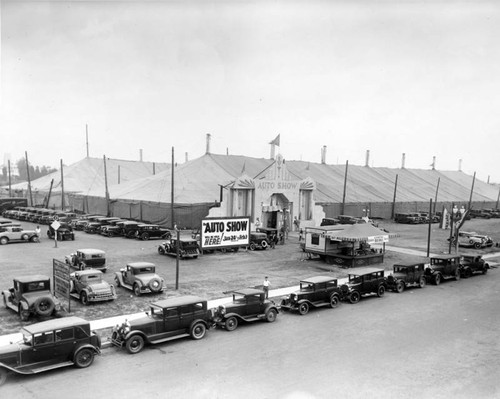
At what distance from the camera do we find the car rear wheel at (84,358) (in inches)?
528

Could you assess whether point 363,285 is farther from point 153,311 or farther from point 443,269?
point 153,311

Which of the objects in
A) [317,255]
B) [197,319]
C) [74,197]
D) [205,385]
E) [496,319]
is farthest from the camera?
[74,197]

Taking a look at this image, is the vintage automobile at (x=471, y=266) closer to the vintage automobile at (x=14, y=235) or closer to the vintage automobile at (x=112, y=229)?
the vintage automobile at (x=112, y=229)

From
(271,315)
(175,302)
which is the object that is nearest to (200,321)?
(175,302)

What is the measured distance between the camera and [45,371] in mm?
13109

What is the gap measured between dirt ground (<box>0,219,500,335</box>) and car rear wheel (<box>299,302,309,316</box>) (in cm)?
424

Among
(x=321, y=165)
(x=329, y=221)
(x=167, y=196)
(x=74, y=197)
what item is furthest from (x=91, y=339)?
(x=321, y=165)

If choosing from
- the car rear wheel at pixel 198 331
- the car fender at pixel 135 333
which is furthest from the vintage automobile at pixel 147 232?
the car fender at pixel 135 333

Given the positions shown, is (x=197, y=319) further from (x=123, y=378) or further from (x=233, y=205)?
(x=233, y=205)

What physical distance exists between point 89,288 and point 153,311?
5.18 m

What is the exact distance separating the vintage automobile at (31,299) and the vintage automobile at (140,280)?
4071 mm

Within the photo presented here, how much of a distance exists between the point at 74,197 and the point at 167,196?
2121 cm

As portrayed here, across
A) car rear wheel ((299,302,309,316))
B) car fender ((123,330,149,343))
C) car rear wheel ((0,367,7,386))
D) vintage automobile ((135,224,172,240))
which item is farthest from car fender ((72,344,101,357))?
vintage automobile ((135,224,172,240))

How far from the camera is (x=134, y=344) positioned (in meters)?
14.9
